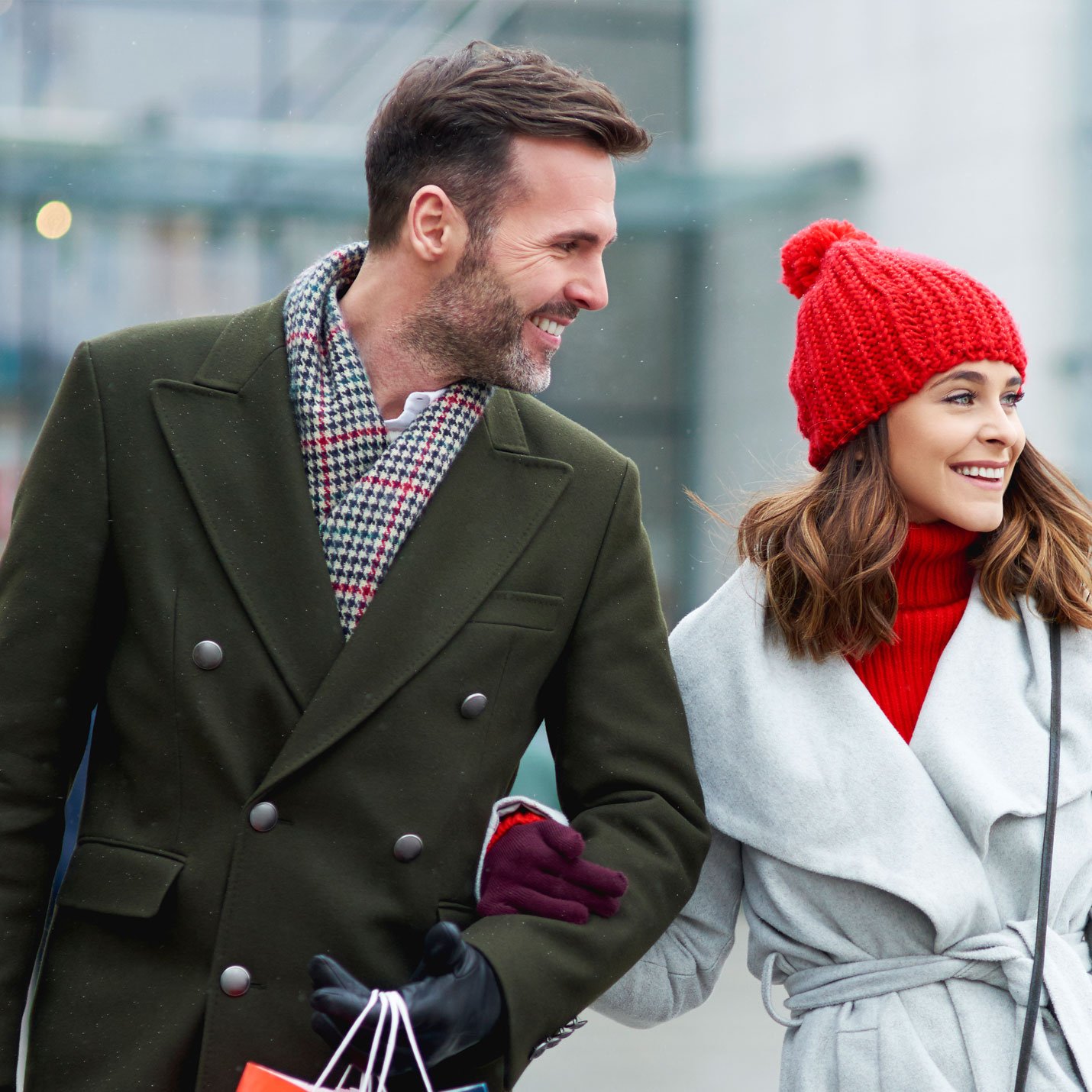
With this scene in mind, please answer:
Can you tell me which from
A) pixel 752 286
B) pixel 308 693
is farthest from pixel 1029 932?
pixel 752 286

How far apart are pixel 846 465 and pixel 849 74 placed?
4453mm

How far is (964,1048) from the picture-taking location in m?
2.04

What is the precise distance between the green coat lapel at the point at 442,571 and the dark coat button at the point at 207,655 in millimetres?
134

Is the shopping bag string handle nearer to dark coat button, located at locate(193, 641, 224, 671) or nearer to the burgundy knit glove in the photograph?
the burgundy knit glove

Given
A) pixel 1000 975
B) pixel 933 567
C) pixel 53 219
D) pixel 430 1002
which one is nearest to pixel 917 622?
pixel 933 567

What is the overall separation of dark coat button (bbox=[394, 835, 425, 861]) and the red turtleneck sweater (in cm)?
75

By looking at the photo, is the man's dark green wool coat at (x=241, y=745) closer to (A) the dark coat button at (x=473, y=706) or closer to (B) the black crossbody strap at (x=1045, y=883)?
(A) the dark coat button at (x=473, y=706)

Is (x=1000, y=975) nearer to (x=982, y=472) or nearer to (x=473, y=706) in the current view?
(x=982, y=472)

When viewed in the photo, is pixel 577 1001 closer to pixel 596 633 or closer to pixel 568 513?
pixel 596 633

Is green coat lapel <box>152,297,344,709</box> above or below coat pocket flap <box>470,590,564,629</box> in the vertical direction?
above

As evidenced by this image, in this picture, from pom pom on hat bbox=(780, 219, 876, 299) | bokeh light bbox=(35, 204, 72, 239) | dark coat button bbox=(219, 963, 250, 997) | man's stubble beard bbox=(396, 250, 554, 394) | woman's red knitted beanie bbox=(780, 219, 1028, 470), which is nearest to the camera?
dark coat button bbox=(219, 963, 250, 997)

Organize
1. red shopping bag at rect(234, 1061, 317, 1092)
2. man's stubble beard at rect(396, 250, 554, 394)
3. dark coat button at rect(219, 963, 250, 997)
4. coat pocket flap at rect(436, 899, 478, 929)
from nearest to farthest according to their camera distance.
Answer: red shopping bag at rect(234, 1061, 317, 1092), dark coat button at rect(219, 963, 250, 997), coat pocket flap at rect(436, 899, 478, 929), man's stubble beard at rect(396, 250, 554, 394)

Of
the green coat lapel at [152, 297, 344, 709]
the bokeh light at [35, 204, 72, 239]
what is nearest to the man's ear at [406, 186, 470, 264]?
the green coat lapel at [152, 297, 344, 709]

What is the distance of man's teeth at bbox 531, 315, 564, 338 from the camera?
215cm
